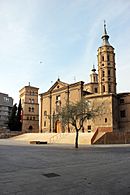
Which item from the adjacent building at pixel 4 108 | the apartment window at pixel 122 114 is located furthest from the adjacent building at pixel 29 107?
the apartment window at pixel 122 114

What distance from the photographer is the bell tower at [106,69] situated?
59312 millimetres

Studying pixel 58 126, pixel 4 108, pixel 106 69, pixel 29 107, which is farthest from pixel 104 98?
pixel 4 108

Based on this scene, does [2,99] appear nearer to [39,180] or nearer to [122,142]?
[122,142]

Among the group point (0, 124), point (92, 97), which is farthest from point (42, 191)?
point (0, 124)

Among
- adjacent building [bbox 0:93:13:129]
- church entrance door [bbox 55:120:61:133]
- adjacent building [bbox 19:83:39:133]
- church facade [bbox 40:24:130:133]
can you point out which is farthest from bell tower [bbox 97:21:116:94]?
adjacent building [bbox 0:93:13:129]

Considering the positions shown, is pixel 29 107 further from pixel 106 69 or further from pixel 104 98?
pixel 104 98

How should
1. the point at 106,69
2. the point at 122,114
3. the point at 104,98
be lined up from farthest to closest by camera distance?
the point at 106,69, the point at 122,114, the point at 104,98

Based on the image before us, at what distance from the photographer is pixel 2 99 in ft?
371

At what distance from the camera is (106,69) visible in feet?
197

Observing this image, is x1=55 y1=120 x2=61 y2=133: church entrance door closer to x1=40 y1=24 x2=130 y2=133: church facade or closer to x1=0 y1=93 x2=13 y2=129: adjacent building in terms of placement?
x1=40 y1=24 x2=130 y2=133: church facade

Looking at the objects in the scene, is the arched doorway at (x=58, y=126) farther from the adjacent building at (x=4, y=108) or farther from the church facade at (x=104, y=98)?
the adjacent building at (x=4, y=108)

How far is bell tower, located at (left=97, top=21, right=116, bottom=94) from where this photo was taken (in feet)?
195

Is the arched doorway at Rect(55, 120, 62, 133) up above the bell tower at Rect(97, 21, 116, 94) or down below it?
below

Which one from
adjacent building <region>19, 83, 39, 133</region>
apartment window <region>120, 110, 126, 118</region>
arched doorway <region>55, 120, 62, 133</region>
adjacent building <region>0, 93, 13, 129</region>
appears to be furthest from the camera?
adjacent building <region>0, 93, 13, 129</region>
